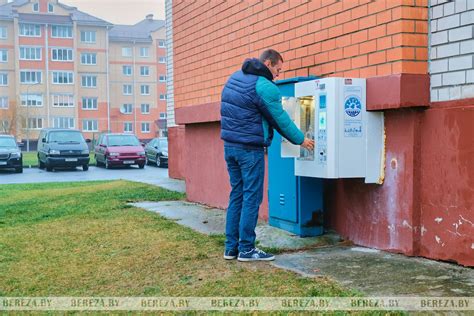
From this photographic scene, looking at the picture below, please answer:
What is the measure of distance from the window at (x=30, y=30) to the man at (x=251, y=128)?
6577cm

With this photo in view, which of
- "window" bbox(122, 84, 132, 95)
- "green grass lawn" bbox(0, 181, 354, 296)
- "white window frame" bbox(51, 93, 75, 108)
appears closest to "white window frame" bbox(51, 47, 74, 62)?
"white window frame" bbox(51, 93, 75, 108)

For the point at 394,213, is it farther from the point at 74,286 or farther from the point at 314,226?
the point at 74,286

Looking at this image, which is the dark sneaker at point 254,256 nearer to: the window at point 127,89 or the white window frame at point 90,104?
the white window frame at point 90,104

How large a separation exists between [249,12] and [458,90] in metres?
3.78

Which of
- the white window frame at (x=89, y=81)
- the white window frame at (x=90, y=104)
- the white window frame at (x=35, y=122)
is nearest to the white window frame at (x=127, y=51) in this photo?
the white window frame at (x=89, y=81)

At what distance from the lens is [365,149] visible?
5.46 metres

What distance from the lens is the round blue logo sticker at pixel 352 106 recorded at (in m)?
5.39

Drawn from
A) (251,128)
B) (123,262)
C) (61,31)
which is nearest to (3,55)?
(61,31)

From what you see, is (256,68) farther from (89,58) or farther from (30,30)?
(89,58)

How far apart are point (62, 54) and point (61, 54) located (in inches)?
4.5

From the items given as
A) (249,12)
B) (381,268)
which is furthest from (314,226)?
(249,12)

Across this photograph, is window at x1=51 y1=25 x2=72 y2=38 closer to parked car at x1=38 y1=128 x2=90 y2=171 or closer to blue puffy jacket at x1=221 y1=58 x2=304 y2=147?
parked car at x1=38 y1=128 x2=90 y2=171

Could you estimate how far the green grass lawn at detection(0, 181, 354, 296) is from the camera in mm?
4410

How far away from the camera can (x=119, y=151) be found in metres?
26.9
